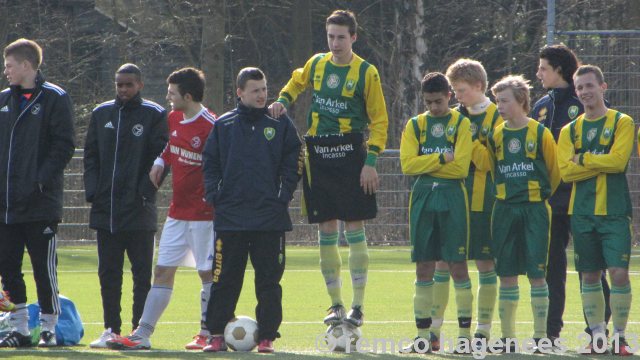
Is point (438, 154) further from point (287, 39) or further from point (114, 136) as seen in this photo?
point (287, 39)

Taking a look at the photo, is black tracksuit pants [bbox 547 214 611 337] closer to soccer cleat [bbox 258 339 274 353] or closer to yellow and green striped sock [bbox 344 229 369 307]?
yellow and green striped sock [bbox 344 229 369 307]

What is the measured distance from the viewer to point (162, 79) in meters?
32.7

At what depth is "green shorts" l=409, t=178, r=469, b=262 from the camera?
26.5 feet

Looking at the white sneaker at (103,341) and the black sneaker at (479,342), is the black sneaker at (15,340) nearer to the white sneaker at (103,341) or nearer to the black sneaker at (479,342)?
the white sneaker at (103,341)

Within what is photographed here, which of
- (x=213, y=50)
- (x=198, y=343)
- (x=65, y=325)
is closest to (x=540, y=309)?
(x=198, y=343)

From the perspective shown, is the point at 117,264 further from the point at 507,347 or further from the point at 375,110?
the point at 507,347

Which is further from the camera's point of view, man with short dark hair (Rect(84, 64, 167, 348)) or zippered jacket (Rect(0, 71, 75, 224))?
man with short dark hair (Rect(84, 64, 167, 348))

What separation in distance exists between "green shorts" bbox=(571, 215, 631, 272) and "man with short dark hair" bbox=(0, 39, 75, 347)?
11.7 ft

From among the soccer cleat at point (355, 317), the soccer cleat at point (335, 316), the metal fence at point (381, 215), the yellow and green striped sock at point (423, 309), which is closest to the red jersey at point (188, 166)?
the soccer cleat at point (335, 316)

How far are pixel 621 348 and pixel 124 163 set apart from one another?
11.9 feet

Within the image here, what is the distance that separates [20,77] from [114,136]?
771 mm

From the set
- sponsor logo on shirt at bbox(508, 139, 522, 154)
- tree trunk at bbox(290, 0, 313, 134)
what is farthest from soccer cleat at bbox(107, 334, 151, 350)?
tree trunk at bbox(290, 0, 313, 134)

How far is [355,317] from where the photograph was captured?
8.48 metres

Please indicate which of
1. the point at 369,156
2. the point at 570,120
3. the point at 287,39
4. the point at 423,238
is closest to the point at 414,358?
the point at 423,238
